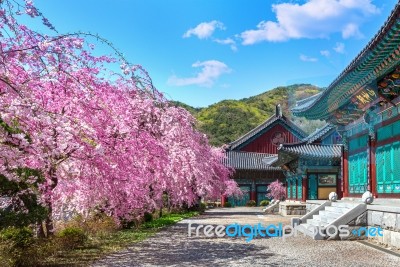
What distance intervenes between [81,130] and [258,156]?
46743 millimetres

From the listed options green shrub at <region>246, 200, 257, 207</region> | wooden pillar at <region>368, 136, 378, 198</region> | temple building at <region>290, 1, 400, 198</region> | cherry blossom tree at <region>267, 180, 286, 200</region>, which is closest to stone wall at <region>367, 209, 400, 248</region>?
temple building at <region>290, 1, 400, 198</region>

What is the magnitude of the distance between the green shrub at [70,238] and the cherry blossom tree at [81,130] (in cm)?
39

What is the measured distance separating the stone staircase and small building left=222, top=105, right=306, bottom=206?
30223mm

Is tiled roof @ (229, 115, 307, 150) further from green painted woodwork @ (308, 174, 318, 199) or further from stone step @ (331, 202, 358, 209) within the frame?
stone step @ (331, 202, 358, 209)

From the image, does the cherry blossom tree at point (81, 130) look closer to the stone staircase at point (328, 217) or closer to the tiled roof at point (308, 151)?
the stone staircase at point (328, 217)

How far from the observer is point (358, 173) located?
19.1m

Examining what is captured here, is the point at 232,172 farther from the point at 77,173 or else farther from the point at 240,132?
the point at 240,132

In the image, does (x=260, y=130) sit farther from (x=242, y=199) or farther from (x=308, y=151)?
(x=308, y=151)

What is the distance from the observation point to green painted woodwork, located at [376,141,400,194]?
1467 centimetres

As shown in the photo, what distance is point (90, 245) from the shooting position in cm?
1348

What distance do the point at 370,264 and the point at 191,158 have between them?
1188 cm

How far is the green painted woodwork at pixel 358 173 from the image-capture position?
1809 centimetres

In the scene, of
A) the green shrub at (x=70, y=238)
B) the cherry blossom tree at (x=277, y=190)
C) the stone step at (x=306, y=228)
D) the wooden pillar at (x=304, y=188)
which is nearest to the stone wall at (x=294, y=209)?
the wooden pillar at (x=304, y=188)

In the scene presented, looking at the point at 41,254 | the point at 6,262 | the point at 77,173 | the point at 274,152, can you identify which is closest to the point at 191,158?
the point at 77,173
